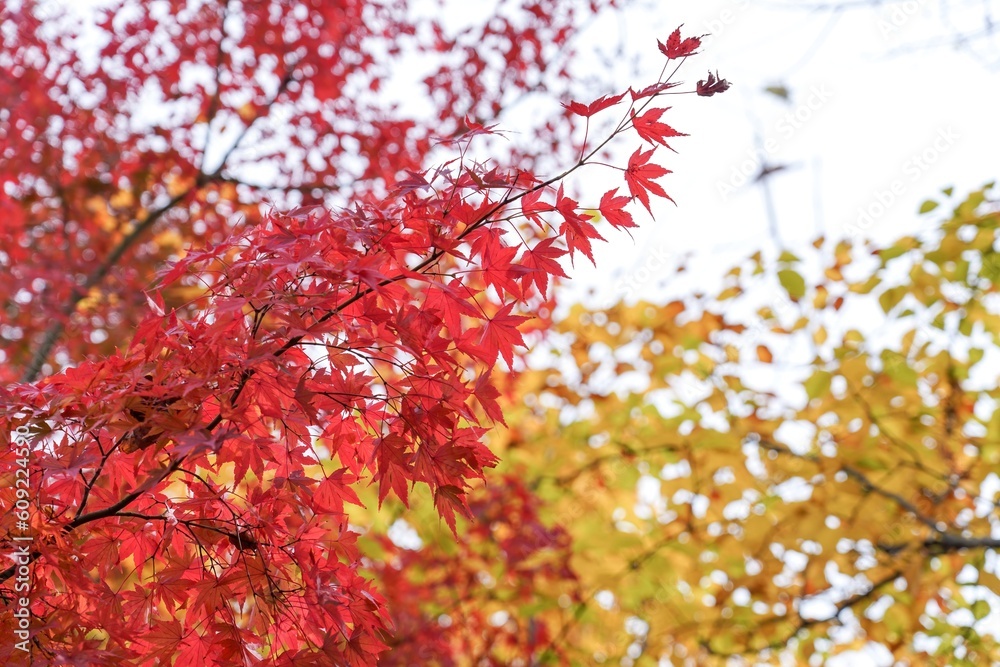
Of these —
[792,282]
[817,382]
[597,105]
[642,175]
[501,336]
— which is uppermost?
[597,105]

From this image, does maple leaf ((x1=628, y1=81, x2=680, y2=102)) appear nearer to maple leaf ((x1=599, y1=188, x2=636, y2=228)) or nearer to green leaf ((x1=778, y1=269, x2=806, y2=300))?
maple leaf ((x1=599, y1=188, x2=636, y2=228))

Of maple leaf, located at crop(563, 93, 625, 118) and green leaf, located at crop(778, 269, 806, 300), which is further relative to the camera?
green leaf, located at crop(778, 269, 806, 300)

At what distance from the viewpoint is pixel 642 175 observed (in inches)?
60.7

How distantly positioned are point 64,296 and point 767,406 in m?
3.72

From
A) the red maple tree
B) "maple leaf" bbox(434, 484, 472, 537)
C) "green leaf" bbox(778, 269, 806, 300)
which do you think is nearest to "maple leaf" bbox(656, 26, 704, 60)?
the red maple tree

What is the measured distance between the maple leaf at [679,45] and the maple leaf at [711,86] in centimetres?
7

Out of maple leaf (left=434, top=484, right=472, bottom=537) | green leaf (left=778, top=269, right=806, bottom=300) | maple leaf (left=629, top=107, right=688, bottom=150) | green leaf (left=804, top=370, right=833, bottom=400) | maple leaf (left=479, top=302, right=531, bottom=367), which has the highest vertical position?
maple leaf (left=629, top=107, right=688, bottom=150)

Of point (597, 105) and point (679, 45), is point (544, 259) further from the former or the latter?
point (679, 45)

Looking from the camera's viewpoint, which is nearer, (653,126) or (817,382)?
(653,126)

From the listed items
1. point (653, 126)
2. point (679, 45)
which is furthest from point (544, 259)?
point (679, 45)

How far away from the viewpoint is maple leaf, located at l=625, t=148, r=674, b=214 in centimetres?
154

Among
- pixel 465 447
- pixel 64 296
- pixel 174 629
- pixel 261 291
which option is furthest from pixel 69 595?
pixel 64 296

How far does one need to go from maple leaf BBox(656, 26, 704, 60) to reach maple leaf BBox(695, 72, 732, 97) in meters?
0.07

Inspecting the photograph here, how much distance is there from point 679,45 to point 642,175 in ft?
0.81
